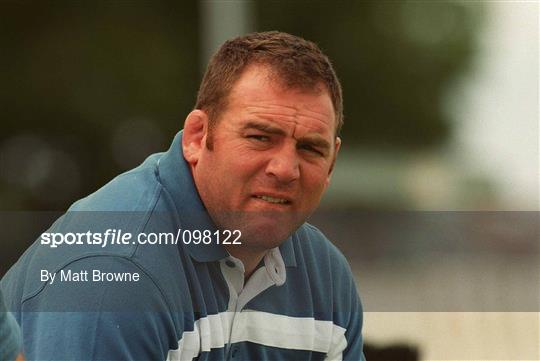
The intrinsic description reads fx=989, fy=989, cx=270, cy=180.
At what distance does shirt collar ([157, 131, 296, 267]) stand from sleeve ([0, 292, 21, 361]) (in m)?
0.54

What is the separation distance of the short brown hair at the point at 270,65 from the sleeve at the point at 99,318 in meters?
0.35

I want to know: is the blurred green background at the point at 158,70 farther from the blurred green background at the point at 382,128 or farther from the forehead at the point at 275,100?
the forehead at the point at 275,100

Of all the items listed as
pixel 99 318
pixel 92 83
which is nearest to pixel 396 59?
pixel 92 83

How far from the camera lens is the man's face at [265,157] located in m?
1.75

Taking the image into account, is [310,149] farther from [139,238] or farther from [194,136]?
[139,238]

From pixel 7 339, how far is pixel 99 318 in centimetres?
36

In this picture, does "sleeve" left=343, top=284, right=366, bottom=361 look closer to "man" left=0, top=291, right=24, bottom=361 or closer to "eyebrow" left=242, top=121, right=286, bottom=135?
"eyebrow" left=242, top=121, right=286, bottom=135

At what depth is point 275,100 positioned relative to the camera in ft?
5.73

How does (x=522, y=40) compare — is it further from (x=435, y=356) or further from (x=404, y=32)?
(x=435, y=356)

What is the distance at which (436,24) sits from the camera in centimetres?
490

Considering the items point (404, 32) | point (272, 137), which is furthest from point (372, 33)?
point (272, 137)

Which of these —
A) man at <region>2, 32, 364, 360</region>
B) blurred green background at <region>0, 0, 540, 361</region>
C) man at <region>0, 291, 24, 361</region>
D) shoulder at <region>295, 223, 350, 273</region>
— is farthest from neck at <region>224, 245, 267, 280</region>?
man at <region>0, 291, 24, 361</region>

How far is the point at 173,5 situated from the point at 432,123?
1479 mm

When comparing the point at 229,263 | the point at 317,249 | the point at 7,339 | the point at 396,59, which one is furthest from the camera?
the point at 396,59
